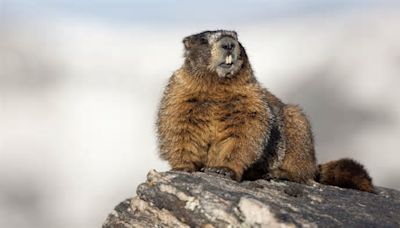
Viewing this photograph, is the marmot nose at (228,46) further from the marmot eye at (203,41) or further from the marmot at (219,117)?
the marmot eye at (203,41)

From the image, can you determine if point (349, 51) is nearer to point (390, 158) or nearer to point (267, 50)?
point (267, 50)

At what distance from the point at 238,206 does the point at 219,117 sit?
2238 mm

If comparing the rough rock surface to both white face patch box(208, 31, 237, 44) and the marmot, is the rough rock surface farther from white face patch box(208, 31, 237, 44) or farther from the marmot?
white face patch box(208, 31, 237, 44)

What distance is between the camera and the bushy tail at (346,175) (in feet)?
36.2

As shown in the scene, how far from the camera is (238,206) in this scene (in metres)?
7.82

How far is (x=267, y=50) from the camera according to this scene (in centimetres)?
5412

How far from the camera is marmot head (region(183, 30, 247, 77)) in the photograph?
10116 mm

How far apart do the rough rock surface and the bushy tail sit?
46.4 inches

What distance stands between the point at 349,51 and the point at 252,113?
42602 millimetres

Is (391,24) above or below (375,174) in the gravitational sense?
above

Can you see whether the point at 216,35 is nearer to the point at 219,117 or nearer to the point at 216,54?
the point at 216,54

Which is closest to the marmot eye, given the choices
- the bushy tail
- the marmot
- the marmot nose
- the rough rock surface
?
the marmot

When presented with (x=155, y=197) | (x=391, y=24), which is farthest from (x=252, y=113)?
(x=391, y=24)

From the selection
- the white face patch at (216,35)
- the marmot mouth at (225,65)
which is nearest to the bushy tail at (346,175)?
the marmot mouth at (225,65)
